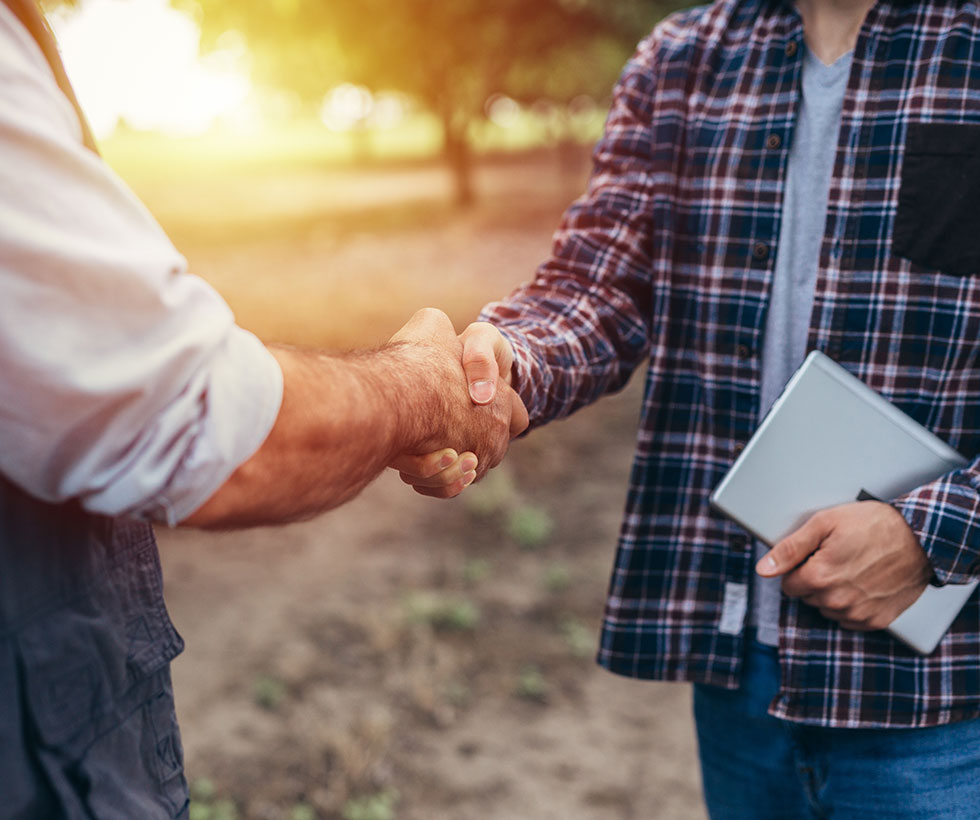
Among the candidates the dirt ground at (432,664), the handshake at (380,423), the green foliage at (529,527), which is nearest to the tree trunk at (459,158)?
the dirt ground at (432,664)

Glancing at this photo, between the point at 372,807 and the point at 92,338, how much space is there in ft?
9.47

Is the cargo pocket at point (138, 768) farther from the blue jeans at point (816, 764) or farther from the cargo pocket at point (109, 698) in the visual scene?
the blue jeans at point (816, 764)

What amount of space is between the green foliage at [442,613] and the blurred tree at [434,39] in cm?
1200

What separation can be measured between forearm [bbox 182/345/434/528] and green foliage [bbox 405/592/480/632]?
Result: 128 inches

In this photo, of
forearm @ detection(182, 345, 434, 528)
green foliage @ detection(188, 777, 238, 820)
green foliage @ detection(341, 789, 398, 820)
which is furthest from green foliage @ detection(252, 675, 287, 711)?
forearm @ detection(182, 345, 434, 528)

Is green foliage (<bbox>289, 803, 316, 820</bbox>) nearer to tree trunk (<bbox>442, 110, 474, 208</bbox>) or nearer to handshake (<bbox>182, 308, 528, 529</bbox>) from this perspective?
handshake (<bbox>182, 308, 528, 529</bbox>)

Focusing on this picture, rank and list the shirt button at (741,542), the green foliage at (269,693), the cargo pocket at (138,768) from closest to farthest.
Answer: the cargo pocket at (138,768) → the shirt button at (741,542) → the green foliage at (269,693)

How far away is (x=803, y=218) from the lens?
1.82 metres

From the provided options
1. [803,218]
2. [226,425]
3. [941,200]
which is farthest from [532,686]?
[226,425]

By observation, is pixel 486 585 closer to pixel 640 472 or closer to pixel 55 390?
pixel 640 472

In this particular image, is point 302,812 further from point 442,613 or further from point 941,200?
point 941,200

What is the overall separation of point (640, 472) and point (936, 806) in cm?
79

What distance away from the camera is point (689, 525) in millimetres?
1946

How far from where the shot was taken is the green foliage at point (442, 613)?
455 centimetres
